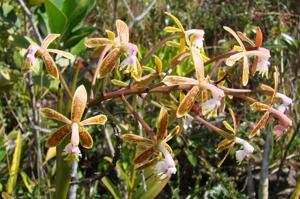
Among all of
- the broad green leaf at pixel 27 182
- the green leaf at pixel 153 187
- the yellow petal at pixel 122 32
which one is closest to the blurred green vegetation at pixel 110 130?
the broad green leaf at pixel 27 182

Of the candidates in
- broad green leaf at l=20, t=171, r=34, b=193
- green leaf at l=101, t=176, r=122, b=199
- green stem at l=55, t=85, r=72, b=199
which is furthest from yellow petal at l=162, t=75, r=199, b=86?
broad green leaf at l=20, t=171, r=34, b=193

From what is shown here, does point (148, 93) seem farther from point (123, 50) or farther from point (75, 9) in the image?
point (75, 9)

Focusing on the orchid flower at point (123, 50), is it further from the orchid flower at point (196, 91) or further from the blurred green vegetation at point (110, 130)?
the blurred green vegetation at point (110, 130)

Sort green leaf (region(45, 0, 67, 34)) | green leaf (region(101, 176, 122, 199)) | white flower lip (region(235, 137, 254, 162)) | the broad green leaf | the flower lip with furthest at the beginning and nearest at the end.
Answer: the broad green leaf → green leaf (region(101, 176, 122, 199)) → green leaf (region(45, 0, 67, 34)) → white flower lip (region(235, 137, 254, 162)) → the flower lip

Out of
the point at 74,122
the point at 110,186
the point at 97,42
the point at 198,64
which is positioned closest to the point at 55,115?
the point at 74,122

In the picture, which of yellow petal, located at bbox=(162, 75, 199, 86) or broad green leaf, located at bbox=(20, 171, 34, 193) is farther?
broad green leaf, located at bbox=(20, 171, 34, 193)

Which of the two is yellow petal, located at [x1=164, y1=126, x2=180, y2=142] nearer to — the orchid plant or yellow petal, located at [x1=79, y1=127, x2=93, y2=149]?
the orchid plant
